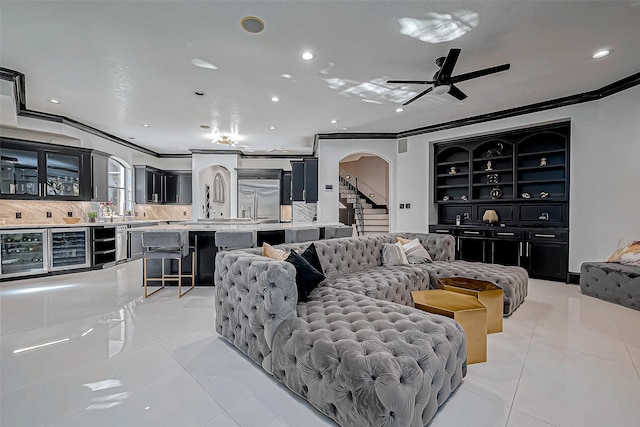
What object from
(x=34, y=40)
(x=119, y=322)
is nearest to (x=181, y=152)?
(x=34, y=40)

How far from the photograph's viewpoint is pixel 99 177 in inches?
255

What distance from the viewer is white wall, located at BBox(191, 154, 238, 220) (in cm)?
887

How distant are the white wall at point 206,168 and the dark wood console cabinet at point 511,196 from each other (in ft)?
19.6

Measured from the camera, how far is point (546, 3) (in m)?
2.53

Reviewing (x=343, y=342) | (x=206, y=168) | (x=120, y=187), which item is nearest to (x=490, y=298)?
(x=343, y=342)

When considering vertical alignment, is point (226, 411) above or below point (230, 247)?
below

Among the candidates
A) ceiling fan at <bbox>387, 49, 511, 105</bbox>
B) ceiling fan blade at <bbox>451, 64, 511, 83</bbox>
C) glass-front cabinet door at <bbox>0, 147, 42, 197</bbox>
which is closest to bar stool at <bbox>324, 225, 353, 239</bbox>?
ceiling fan at <bbox>387, 49, 511, 105</bbox>

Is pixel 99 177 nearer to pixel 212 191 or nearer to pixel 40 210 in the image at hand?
pixel 40 210

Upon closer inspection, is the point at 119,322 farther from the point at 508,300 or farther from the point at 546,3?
the point at 546,3

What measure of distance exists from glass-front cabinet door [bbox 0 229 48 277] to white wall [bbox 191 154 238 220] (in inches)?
152

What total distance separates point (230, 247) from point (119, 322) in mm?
1565

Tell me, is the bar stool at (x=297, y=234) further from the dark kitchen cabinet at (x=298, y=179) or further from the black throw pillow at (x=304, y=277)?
the dark kitchen cabinet at (x=298, y=179)

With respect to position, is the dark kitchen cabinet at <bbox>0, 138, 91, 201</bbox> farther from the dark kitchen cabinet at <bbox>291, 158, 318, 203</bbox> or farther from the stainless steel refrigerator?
the dark kitchen cabinet at <bbox>291, 158, 318, 203</bbox>

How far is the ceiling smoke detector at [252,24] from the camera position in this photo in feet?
8.84
